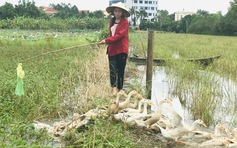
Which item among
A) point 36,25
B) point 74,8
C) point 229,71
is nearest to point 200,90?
point 229,71

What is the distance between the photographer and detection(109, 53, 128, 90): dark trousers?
4594 mm

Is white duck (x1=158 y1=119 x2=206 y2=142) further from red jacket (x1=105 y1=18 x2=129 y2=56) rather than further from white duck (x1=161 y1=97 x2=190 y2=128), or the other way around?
red jacket (x1=105 y1=18 x2=129 y2=56)

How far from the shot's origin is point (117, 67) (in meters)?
4.68

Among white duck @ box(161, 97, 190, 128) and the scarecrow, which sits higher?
the scarecrow

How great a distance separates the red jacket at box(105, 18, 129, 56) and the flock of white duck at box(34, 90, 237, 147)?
1240 millimetres

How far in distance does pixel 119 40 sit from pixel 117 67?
0.43 metres

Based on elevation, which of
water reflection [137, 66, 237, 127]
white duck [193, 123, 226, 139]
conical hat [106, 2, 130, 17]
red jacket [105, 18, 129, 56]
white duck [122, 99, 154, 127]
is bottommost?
water reflection [137, 66, 237, 127]

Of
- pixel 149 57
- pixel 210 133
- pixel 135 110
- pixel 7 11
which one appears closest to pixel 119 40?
pixel 149 57

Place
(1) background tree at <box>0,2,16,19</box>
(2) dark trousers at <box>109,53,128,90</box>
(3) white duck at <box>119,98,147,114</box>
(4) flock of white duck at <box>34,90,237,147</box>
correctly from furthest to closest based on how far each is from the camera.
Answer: (1) background tree at <box>0,2,16,19</box>, (2) dark trousers at <box>109,53,128,90</box>, (3) white duck at <box>119,98,147,114</box>, (4) flock of white duck at <box>34,90,237,147</box>

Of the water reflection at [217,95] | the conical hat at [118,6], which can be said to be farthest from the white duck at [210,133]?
the conical hat at [118,6]

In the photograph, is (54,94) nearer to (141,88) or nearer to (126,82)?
(141,88)

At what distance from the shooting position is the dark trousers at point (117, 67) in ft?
15.1

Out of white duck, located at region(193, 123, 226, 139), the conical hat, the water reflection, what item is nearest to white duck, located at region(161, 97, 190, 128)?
white duck, located at region(193, 123, 226, 139)

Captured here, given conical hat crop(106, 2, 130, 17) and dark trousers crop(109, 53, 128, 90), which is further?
dark trousers crop(109, 53, 128, 90)
